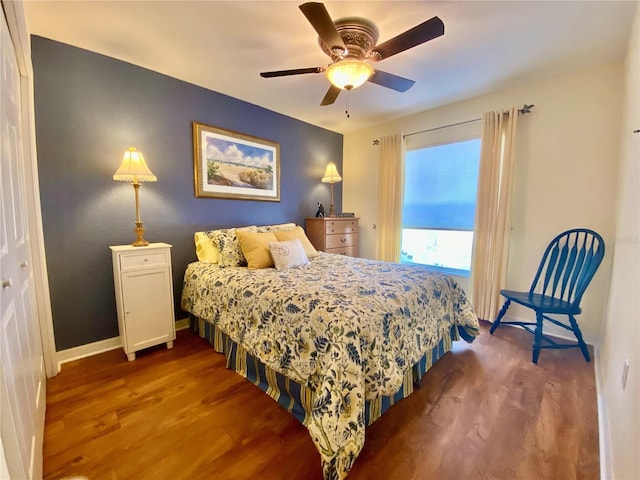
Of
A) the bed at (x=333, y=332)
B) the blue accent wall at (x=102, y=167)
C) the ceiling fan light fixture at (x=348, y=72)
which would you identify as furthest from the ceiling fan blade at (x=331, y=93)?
the bed at (x=333, y=332)

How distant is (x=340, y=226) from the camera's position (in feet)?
12.6

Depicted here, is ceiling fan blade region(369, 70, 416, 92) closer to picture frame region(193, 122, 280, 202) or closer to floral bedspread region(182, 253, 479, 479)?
floral bedspread region(182, 253, 479, 479)

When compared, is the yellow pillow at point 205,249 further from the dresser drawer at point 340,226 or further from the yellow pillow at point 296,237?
the dresser drawer at point 340,226

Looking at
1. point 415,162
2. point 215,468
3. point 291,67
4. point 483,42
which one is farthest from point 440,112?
point 215,468

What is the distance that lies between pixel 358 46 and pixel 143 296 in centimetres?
254

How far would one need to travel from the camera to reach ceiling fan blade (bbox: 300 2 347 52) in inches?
50.2

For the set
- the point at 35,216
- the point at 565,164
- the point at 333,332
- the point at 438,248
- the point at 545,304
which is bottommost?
the point at 545,304

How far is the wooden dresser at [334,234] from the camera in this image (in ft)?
12.0

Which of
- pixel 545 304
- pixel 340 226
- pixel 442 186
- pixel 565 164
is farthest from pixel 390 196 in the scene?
pixel 545 304

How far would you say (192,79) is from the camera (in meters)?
2.61

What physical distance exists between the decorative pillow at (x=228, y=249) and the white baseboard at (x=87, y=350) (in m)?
1.13

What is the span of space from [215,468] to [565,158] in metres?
3.58

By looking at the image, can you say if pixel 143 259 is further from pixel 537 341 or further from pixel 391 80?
pixel 537 341

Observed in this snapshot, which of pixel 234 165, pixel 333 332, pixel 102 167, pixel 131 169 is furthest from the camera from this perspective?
pixel 234 165
